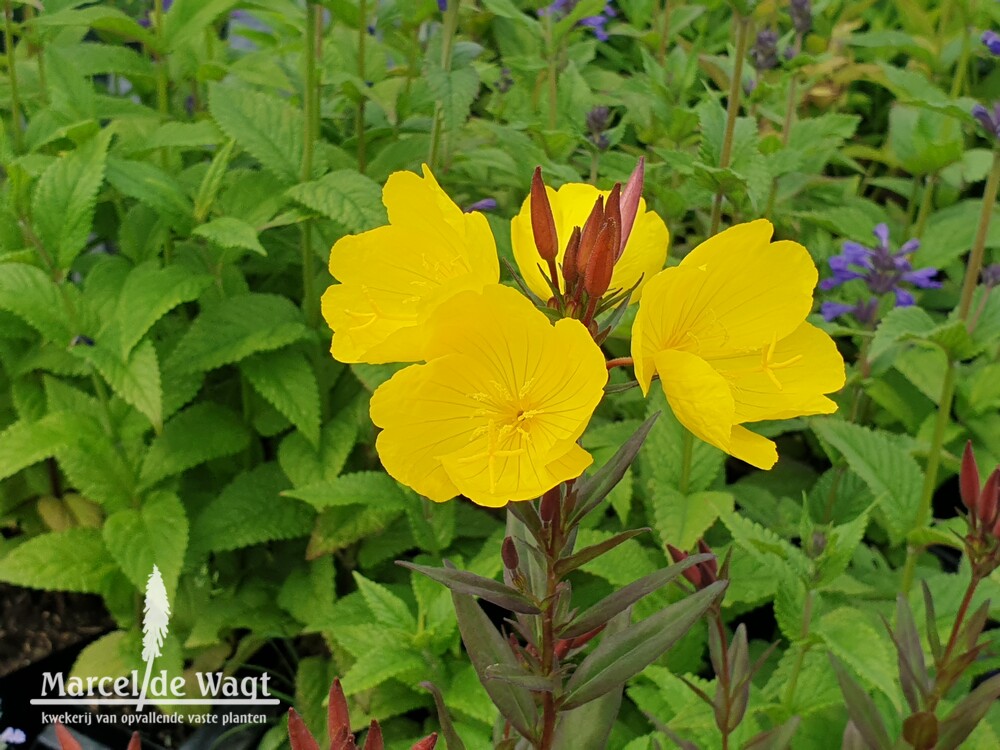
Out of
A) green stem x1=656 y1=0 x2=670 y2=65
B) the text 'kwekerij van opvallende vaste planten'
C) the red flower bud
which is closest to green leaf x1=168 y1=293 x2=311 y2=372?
the text 'kwekerij van opvallende vaste planten'

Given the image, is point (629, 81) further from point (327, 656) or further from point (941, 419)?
point (327, 656)

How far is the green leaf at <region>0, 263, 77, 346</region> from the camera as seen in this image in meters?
1.48

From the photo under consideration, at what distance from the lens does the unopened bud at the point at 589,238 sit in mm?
617

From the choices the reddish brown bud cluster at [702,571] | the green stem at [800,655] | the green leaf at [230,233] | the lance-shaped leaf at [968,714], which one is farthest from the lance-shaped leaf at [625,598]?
the green leaf at [230,233]

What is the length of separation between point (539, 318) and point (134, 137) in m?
1.53

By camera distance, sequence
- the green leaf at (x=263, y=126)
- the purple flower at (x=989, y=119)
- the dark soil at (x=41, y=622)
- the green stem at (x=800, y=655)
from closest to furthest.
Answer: the green stem at (x=800, y=655), the purple flower at (x=989, y=119), the green leaf at (x=263, y=126), the dark soil at (x=41, y=622)

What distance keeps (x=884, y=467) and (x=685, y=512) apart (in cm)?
34

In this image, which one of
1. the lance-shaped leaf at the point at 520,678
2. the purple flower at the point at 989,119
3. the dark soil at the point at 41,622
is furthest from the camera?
the dark soil at the point at 41,622

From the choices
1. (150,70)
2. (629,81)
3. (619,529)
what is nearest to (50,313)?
(150,70)

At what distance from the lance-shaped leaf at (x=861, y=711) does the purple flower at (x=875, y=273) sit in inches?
33.3

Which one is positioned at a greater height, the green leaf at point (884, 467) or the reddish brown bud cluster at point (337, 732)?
the reddish brown bud cluster at point (337, 732)

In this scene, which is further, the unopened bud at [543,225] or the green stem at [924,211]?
the green stem at [924,211]

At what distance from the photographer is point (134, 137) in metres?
1.83

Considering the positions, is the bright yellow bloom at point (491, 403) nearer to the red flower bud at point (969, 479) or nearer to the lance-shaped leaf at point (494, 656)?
the lance-shaped leaf at point (494, 656)
